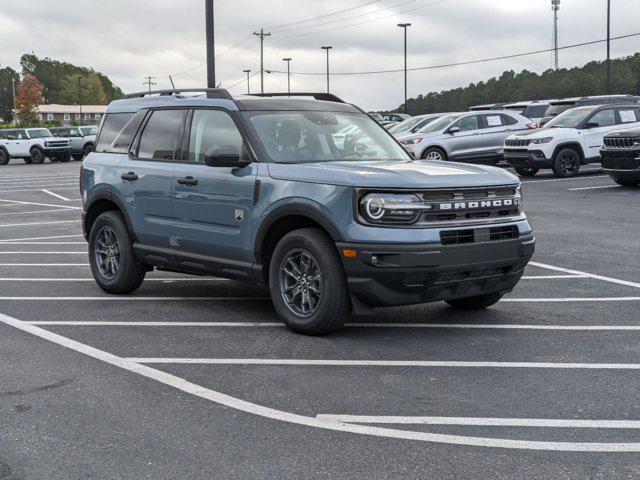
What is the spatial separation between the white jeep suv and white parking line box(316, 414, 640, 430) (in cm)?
1863

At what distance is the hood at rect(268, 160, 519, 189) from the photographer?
247 inches

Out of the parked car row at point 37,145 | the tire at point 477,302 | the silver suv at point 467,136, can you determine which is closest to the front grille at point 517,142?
the silver suv at point 467,136

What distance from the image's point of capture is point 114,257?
8.49 metres

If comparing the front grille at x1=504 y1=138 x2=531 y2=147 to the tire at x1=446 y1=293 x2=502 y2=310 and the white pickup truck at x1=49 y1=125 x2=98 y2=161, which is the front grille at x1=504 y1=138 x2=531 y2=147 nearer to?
the tire at x1=446 y1=293 x2=502 y2=310

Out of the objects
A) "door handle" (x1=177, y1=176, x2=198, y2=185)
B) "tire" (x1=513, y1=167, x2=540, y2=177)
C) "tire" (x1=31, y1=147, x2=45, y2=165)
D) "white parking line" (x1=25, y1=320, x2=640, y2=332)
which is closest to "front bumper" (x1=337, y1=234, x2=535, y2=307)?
→ "white parking line" (x1=25, y1=320, x2=640, y2=332)

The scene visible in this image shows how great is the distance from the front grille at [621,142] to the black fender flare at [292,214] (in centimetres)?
1295

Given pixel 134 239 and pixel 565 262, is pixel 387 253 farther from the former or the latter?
pixel 565 262

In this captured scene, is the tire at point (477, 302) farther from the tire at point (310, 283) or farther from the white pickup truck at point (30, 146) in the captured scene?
the white pickup truck at point (30, 146)

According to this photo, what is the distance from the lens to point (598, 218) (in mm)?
14078

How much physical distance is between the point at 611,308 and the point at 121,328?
3934 mm

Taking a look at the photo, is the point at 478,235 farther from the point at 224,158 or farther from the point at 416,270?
the point at 224,158

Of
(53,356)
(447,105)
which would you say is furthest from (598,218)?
(447,105)

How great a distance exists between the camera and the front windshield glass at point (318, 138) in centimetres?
714

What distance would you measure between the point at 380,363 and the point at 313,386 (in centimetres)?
68
